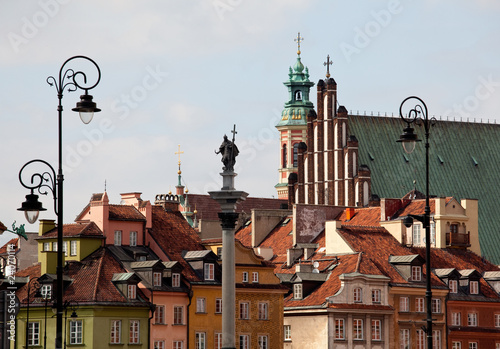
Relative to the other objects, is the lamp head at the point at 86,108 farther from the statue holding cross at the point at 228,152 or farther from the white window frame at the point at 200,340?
the white window frame at the point at 200,340

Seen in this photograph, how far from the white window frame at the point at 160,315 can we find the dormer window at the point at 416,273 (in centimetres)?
1834

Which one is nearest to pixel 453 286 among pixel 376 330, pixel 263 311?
pixel 376 330

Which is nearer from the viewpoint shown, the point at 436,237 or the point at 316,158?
the point at 436,237

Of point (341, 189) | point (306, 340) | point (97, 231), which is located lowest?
point (306, 340)

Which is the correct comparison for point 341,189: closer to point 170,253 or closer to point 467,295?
point 467,295

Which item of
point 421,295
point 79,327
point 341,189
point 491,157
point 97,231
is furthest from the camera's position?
point 491,157

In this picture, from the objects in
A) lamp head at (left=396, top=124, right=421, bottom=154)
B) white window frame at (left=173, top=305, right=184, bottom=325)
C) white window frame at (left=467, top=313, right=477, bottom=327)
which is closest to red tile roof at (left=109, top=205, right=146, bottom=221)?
white window frame at (left=173, top=305, right=184, bottom=325)

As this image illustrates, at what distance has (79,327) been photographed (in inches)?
3152

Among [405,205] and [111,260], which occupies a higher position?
[405,205]

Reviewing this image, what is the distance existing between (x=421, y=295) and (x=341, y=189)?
30132 mm

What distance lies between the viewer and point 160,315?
8406 centimetres

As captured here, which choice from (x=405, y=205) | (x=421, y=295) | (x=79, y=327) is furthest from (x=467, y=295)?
(x=79, y=327)

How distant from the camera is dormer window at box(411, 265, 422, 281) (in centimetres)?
9425

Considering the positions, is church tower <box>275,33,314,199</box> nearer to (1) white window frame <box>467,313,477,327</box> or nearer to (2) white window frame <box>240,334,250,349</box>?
(1) white window frame <box>467,313,477,327</box>
